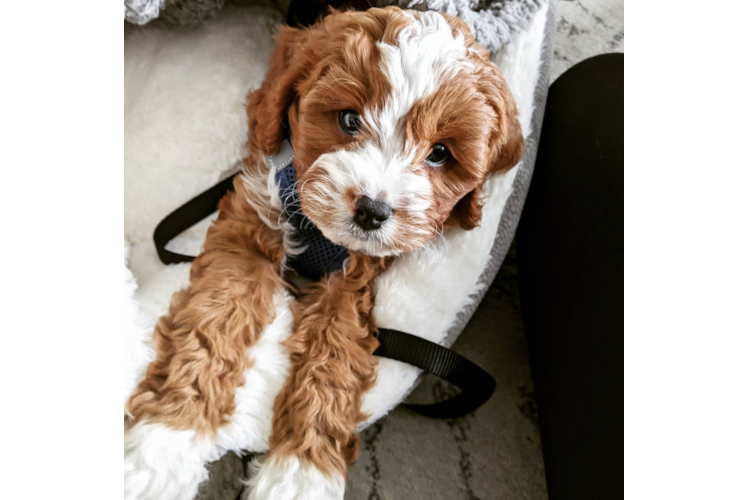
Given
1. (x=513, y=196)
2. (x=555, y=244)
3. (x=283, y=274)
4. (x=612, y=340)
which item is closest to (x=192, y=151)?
(x=283, y=274)

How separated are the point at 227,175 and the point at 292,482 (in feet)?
3.25

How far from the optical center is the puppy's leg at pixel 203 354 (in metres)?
1.22

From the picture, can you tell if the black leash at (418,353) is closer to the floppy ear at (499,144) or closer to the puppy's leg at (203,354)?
the puppy's leg at (203,354)

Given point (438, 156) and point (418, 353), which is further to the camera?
point (418, 353)

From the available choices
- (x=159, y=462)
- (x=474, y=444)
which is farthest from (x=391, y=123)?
(x=474, y=444)

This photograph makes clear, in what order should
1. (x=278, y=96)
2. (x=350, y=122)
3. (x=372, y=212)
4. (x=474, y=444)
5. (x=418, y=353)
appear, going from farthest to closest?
(x=474, y=444) < (x=418, y=353) < (x=278, y=96) < (x=350, y=122) < (x=372, y=212)

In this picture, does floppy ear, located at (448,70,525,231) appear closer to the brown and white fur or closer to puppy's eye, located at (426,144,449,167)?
the brown and white fur

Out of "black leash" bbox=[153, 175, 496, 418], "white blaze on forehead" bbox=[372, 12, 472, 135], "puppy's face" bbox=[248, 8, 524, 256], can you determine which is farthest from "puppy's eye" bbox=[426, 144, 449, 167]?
"black leash" bbox=[153, 175, 496, 418]

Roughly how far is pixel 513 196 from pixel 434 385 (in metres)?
0.70

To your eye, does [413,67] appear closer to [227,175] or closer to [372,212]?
[372,212]

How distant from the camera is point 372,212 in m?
1.06

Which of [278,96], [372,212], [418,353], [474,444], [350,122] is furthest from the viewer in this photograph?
[474,444]

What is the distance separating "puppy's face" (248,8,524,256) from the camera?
108 centimetres
